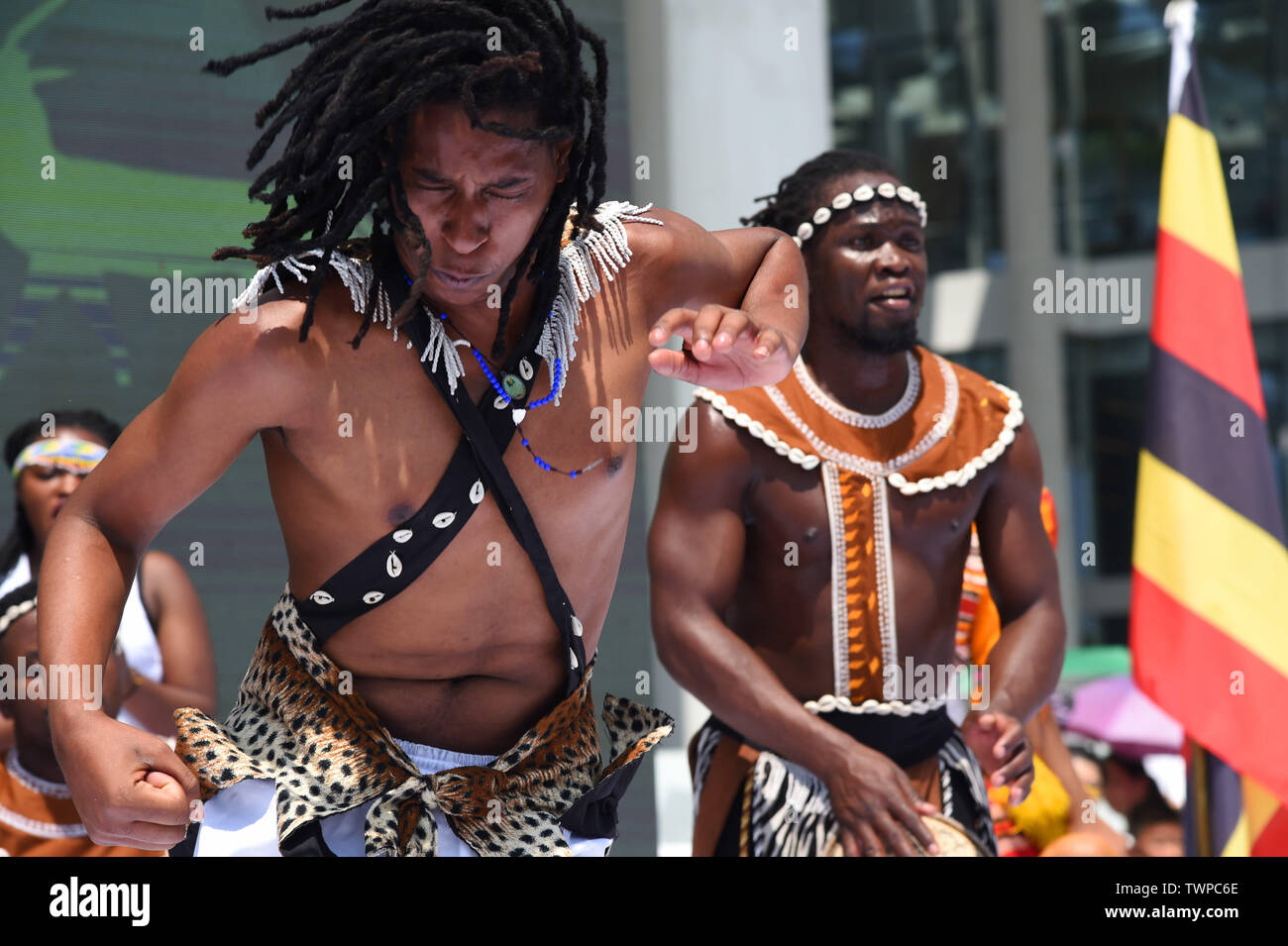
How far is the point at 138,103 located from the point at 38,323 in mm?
809

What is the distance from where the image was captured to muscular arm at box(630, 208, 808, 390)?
2.08 meters

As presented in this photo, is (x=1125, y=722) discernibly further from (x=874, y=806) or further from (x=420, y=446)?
(x=420, y=446)

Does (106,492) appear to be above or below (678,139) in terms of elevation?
below

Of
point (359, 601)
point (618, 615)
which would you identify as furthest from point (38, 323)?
point (359, 601)

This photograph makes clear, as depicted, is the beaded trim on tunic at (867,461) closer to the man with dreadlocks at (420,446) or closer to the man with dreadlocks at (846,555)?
the man with dreadlocks at (846,555)

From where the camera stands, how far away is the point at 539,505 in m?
2.21

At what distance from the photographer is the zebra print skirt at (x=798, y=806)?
3113 millimetres

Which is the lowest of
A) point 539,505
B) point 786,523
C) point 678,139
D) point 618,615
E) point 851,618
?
point 618,615

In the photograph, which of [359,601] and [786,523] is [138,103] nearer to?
[786,523]

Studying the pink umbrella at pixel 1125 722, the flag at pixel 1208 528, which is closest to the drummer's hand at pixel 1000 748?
the flag at pixel 1208 528

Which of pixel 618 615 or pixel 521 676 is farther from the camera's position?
pixel 618 615

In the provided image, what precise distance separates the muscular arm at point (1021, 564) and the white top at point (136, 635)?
256 centimetres
